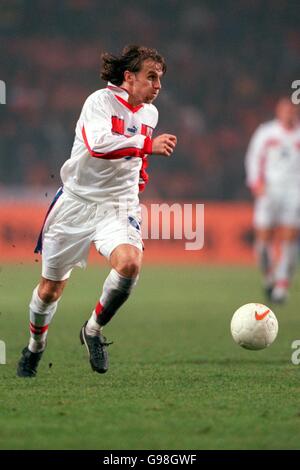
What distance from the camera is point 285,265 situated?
12148 mm

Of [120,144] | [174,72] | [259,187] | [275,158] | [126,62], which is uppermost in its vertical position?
[174,72]

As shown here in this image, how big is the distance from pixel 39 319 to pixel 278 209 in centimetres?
781

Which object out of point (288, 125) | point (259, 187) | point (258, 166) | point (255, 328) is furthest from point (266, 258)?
point (255, 328)

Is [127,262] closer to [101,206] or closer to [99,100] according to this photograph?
[101,206]

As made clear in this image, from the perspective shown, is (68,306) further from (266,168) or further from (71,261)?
(71,261)

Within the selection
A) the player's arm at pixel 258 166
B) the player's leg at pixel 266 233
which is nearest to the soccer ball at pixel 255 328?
the player's leg at pixel 266 233

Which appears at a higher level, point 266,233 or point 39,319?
point 266,233

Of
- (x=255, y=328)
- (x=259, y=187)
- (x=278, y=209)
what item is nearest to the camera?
(x=255, y=328)

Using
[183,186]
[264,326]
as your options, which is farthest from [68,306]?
[183,186]

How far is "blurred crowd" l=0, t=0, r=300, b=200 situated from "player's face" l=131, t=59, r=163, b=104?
1400 cm

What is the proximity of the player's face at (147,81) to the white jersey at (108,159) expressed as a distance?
0.31 feet

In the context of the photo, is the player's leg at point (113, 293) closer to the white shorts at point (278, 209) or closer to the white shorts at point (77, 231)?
the white shorts at point (77, 231)

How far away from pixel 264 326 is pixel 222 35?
55.4 feet

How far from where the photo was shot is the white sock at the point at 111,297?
18.0ft
